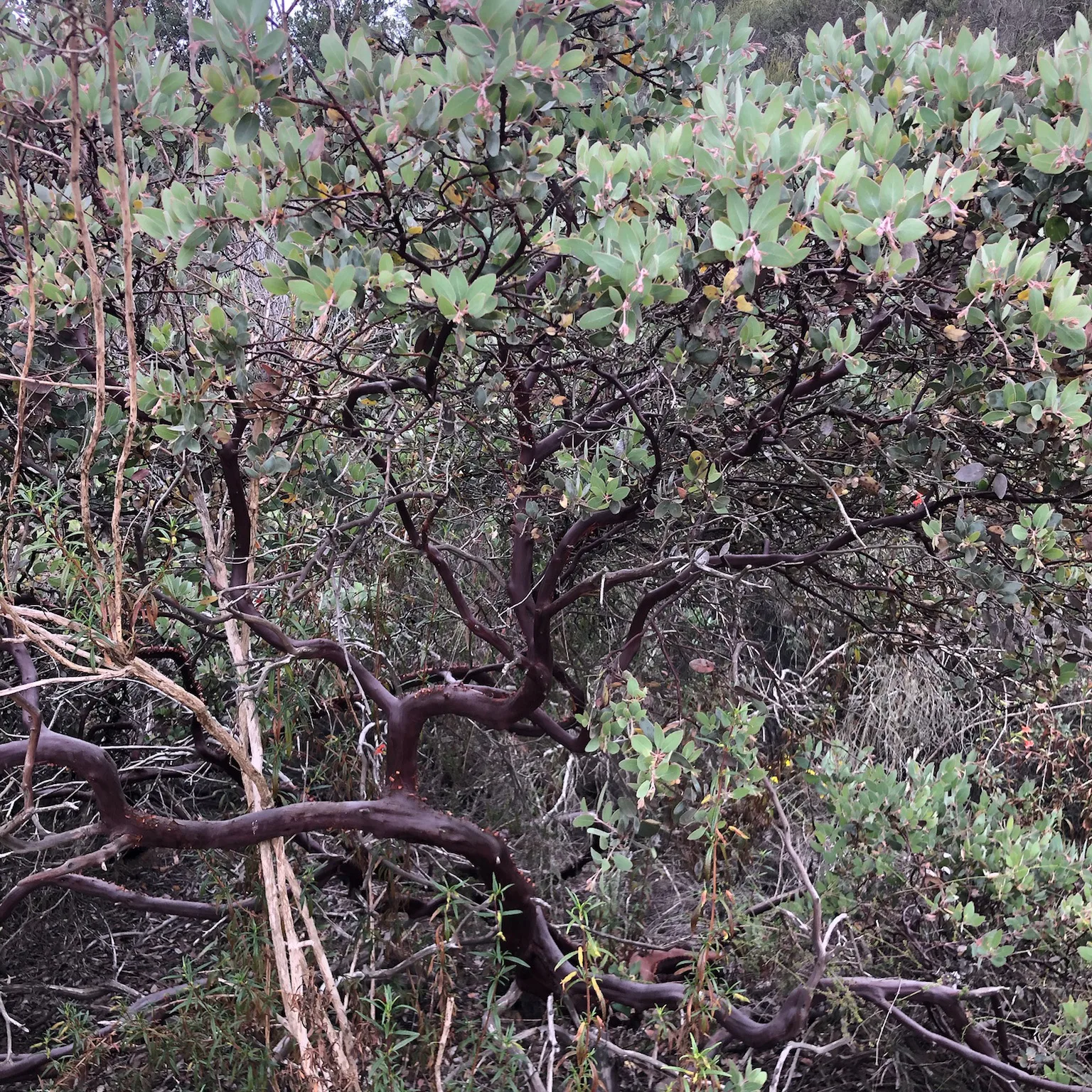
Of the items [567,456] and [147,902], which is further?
[147,902]

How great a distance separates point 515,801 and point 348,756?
949 millimetres

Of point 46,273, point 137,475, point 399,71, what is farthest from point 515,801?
point 399,71

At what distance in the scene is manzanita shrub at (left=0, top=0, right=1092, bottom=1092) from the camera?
1.67 m

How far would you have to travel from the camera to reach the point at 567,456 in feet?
Answer: 7.01

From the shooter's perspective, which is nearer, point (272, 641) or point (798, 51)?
point (272, 641)

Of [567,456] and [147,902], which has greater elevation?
[567,456]

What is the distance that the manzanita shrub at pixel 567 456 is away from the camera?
1.67m

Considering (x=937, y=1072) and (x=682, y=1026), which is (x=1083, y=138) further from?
(x=937, y=1072)

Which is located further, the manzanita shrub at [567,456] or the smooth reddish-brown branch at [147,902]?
the smooth reddish-brown branch at [147,902]

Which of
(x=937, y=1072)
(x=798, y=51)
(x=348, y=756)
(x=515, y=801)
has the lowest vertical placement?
(x=937, y=1072)

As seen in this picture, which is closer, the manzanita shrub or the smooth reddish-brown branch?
the manzanita shrub

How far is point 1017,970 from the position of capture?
107 inches

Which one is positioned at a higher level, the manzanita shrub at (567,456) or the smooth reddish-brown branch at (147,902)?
the manzanita shrub at (567,456)

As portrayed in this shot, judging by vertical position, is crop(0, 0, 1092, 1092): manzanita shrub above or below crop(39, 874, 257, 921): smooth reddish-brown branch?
above
